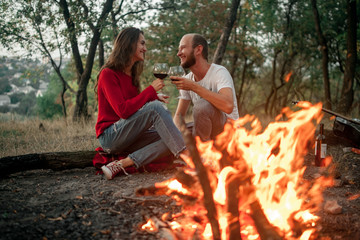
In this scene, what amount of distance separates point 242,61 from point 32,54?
9.14m

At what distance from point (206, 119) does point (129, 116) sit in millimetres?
953

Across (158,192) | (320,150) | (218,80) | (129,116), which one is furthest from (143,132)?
(320,150)

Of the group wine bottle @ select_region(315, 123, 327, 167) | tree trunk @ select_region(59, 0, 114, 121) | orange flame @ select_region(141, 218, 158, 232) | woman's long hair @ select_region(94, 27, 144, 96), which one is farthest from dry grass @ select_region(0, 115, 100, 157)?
wine bottle @ select_region(315, 123, 327, 167)

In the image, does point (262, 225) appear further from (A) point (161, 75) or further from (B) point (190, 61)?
(B) point (190, 61)

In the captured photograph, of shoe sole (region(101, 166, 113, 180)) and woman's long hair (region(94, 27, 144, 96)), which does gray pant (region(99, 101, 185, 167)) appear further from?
woman's long hair (region(94, 27, 144, 96))

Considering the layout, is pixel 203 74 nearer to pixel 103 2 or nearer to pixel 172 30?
pixel 103 2

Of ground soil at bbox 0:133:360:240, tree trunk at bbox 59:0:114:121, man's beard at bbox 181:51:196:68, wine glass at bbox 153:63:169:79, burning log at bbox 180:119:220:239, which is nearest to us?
burning log at bbox 180:119:220:239

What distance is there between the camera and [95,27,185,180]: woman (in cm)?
352

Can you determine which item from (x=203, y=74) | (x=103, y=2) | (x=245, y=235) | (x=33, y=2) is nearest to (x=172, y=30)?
(x=103, y=2)

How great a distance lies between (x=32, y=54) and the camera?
9.38m

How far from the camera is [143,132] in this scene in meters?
3.79

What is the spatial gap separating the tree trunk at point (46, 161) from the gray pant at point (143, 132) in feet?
1.33

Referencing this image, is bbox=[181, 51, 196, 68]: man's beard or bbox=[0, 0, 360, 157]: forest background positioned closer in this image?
bbox=[181, 51, 196, 68]: man's beard

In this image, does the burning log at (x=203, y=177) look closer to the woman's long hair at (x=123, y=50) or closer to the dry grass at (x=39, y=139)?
the woman's long hair at (x=123, y=50)
